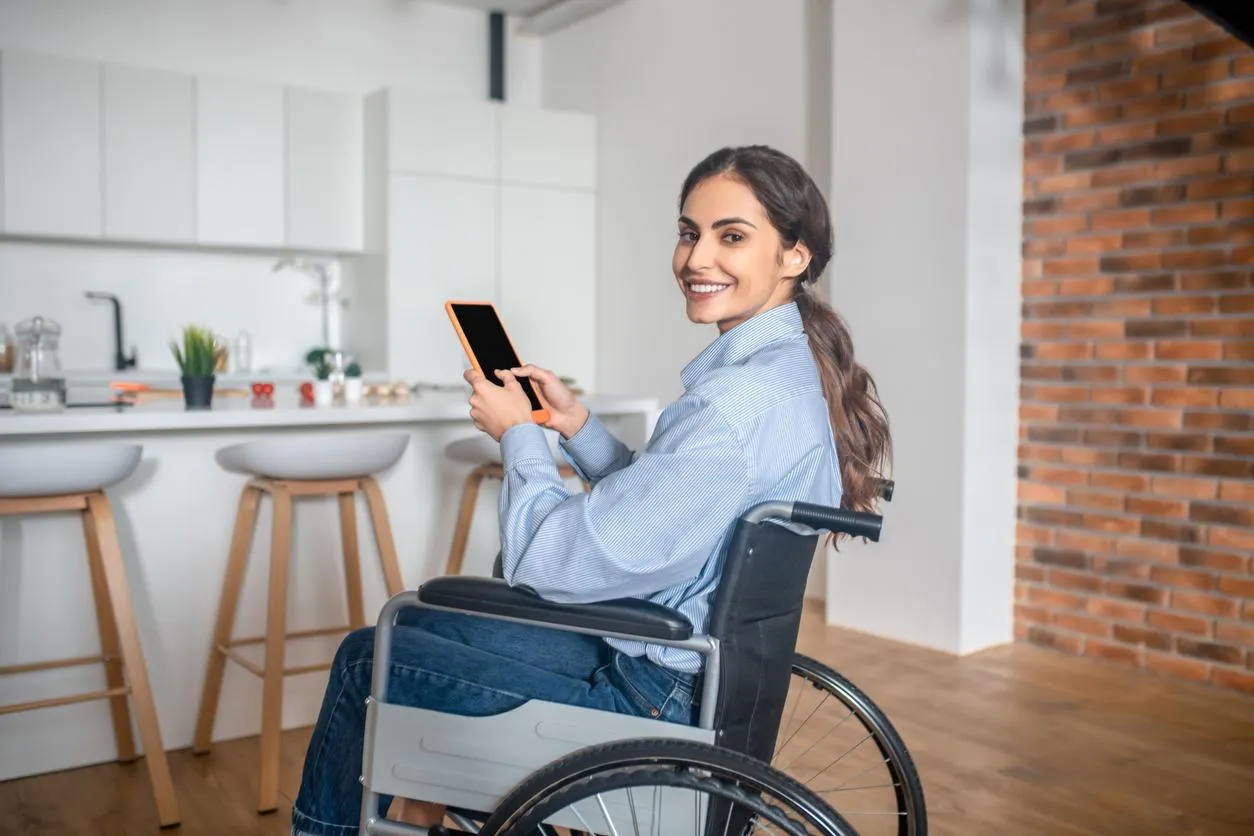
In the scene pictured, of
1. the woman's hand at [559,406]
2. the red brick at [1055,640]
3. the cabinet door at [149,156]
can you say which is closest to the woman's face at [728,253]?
the woman's hand at [559,406]

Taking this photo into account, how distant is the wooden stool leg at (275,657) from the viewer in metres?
2.62

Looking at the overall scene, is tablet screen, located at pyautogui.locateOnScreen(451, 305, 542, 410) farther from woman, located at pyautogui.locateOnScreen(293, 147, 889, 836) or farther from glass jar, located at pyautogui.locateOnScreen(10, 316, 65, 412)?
glass jar, located at pyautogui.locateOnScreen(10, 316, 65, 412)

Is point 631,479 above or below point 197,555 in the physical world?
above

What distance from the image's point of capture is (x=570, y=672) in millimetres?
1680

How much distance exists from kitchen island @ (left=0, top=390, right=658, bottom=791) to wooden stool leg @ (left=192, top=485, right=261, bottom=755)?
0.24 feet

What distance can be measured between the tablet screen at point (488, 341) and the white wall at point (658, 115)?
10.6 feet

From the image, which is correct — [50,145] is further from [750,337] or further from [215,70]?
[750,337]

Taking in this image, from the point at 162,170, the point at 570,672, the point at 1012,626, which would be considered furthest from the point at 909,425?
the point at 162,170

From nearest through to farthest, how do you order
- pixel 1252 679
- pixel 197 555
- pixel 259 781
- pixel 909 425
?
pixel 259 781, pixel 197 555, pixel 1252 679, pixel 909 425

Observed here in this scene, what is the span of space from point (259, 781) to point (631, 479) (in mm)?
1681

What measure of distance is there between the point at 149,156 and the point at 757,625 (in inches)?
171

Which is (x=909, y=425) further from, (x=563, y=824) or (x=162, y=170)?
(x=162, y=170)

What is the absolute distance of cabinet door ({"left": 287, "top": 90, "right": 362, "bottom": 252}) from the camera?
17.8 ft

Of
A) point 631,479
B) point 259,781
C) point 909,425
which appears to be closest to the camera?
point 631,479
